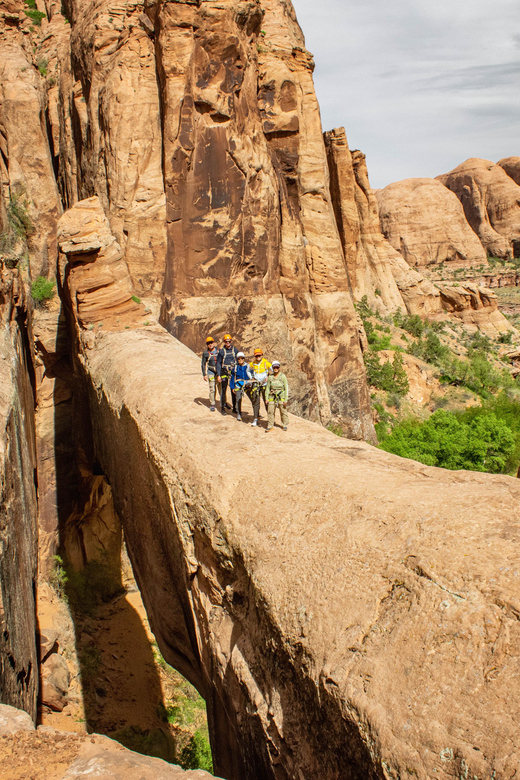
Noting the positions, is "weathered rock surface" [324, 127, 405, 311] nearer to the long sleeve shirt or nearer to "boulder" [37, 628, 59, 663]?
the long sleeve shirt

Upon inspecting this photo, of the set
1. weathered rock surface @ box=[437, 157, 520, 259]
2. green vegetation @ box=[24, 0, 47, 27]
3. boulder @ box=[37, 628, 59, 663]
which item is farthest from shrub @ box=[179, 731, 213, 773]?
weathered rock surface @ box=[437, 157, 520, 259]

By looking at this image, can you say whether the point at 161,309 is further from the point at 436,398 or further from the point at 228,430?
the point at 436,398

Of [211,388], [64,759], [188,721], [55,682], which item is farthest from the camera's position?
[188,721]

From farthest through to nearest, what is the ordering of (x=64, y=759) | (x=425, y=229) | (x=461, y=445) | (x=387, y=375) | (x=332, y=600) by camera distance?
(x=425, y=229) < (x=387, y=375) < (x=461, y=445) < (x=332, y=600) < (x=64, y=759)

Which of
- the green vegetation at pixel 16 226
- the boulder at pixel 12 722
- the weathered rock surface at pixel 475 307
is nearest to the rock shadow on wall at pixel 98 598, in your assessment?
the green vegetation at pixel 16 226

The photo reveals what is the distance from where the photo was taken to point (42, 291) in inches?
680

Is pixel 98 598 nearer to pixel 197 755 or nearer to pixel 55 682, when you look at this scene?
pixel 55 682

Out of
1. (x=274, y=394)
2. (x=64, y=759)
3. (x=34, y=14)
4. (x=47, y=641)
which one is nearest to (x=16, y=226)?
(x=34, y=14)

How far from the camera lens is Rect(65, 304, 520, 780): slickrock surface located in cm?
359

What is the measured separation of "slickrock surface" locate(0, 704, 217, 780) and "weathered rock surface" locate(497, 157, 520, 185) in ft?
276

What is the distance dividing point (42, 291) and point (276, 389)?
1239 centimetres

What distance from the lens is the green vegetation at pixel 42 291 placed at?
56.5 feet

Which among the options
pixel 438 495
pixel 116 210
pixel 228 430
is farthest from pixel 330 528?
pixel 116 210

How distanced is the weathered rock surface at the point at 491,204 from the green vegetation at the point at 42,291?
64.0 m
